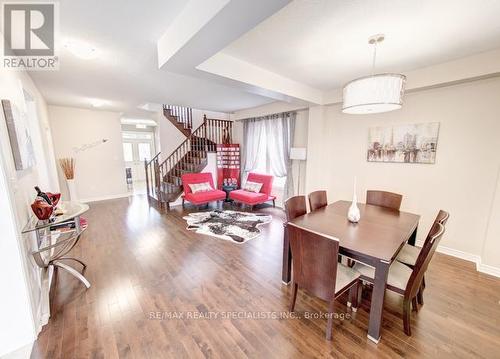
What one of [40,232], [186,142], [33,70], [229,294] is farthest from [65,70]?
[229,294]

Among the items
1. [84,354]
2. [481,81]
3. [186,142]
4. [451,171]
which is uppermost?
[481,81]

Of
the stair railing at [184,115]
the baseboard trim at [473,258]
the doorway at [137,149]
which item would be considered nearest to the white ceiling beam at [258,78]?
the baseboard trim at [473,258]

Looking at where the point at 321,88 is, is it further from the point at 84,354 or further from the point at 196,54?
the point at 84,354

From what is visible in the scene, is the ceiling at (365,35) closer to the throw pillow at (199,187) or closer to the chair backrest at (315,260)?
Result: the chair backrest at (315,260)

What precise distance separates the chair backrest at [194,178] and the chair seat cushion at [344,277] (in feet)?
13.1

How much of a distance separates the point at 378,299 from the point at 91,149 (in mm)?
7148

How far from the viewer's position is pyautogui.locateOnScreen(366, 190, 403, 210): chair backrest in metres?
2.64

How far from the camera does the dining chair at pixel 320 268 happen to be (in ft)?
4.82

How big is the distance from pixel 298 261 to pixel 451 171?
2.78m

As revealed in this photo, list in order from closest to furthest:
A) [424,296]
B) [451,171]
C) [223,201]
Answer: [424,296], [451,171], [223,201]

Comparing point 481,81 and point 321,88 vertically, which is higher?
point 321,88

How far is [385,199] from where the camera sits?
2.78m

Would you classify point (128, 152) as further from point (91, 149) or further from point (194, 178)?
point (194, 178)

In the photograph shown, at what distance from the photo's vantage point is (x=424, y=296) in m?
2.10
